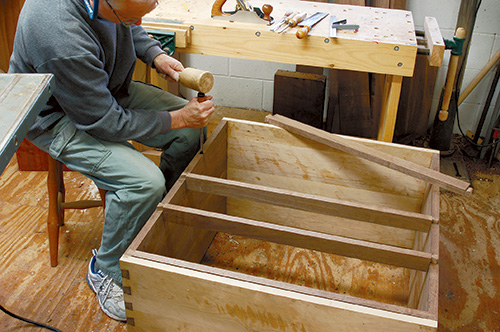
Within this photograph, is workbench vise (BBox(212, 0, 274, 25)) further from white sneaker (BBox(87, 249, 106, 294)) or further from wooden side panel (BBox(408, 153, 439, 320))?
white sneaker (BBox(87, 249, 106, 294))

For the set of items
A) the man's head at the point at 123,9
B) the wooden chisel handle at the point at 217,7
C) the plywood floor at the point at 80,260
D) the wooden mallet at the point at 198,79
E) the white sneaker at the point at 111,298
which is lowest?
the plywood floor at the point at 80,260

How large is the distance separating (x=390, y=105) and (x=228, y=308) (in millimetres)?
1276

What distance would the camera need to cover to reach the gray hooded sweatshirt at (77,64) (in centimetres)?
137

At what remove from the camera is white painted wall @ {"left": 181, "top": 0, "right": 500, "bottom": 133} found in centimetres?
294

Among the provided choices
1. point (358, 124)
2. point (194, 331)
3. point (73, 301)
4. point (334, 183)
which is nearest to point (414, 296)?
point (334, 183)

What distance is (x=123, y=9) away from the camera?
1.39m

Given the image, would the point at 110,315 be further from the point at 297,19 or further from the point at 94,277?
the point at 297,19

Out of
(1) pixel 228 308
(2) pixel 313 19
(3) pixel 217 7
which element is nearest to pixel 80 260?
(1) pixel 228 308

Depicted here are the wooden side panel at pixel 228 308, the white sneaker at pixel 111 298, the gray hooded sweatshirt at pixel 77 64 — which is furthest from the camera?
the white sneaker at pixel 111 298

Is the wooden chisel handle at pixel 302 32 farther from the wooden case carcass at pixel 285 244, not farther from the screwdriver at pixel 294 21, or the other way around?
the wooden case carcass at pixel 285 244

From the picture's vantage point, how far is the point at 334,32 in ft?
6.68

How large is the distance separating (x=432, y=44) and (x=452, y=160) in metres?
1.23

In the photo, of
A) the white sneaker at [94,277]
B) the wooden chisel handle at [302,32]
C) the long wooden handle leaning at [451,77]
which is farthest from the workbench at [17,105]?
the long wooden handle leaning at [451,77]

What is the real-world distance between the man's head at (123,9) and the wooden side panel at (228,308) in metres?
0.76
